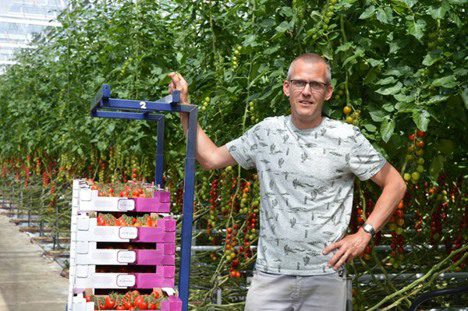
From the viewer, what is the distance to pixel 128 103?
111 inches

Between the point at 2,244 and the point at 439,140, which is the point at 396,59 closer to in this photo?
the point at 439,140

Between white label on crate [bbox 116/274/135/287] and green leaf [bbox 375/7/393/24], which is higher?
green leaf [bbox 375/7/393/24]

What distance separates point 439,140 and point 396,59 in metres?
0.36

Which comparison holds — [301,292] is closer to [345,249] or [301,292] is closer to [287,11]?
[345,249]

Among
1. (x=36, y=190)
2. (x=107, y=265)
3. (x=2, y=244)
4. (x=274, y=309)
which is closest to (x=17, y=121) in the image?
(x=36, y=190)

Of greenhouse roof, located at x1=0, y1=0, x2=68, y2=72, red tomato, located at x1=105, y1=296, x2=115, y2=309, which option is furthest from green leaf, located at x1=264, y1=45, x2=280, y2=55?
greenhouse roof, located at x1=0, y1=0, x2=68, y2=72

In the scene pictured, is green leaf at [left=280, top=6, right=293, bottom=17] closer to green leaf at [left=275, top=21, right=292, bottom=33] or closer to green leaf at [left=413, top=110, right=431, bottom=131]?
green leaf at [left=275, top=21, right=292, bottom=33]

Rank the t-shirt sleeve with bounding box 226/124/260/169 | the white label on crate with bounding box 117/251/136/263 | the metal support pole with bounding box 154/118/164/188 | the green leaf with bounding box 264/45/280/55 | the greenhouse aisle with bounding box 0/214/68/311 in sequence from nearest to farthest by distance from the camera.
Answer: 1. the t-shirt sleeve with bounding box 226/124/260/169
2. the white label on crate with bounding box 117/251/136/263
3. the green leaf with bounding box 264/45/280/55
4. the metal support pole with bounding box 154/118/164/188
5. the greenhouse aisle with bounding box 0/214/68/311

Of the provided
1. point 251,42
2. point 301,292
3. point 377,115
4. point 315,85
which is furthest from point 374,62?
point 301,292

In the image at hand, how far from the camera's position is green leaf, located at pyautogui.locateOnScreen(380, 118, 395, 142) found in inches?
112

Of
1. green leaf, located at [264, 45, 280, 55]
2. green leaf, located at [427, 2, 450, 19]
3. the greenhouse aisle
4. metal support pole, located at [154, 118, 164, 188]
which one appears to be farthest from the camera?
the greenhouse aisle

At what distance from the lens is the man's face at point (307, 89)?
248 cm

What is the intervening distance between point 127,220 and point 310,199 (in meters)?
1.07

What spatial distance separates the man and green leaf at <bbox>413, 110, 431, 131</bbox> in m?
0.32
